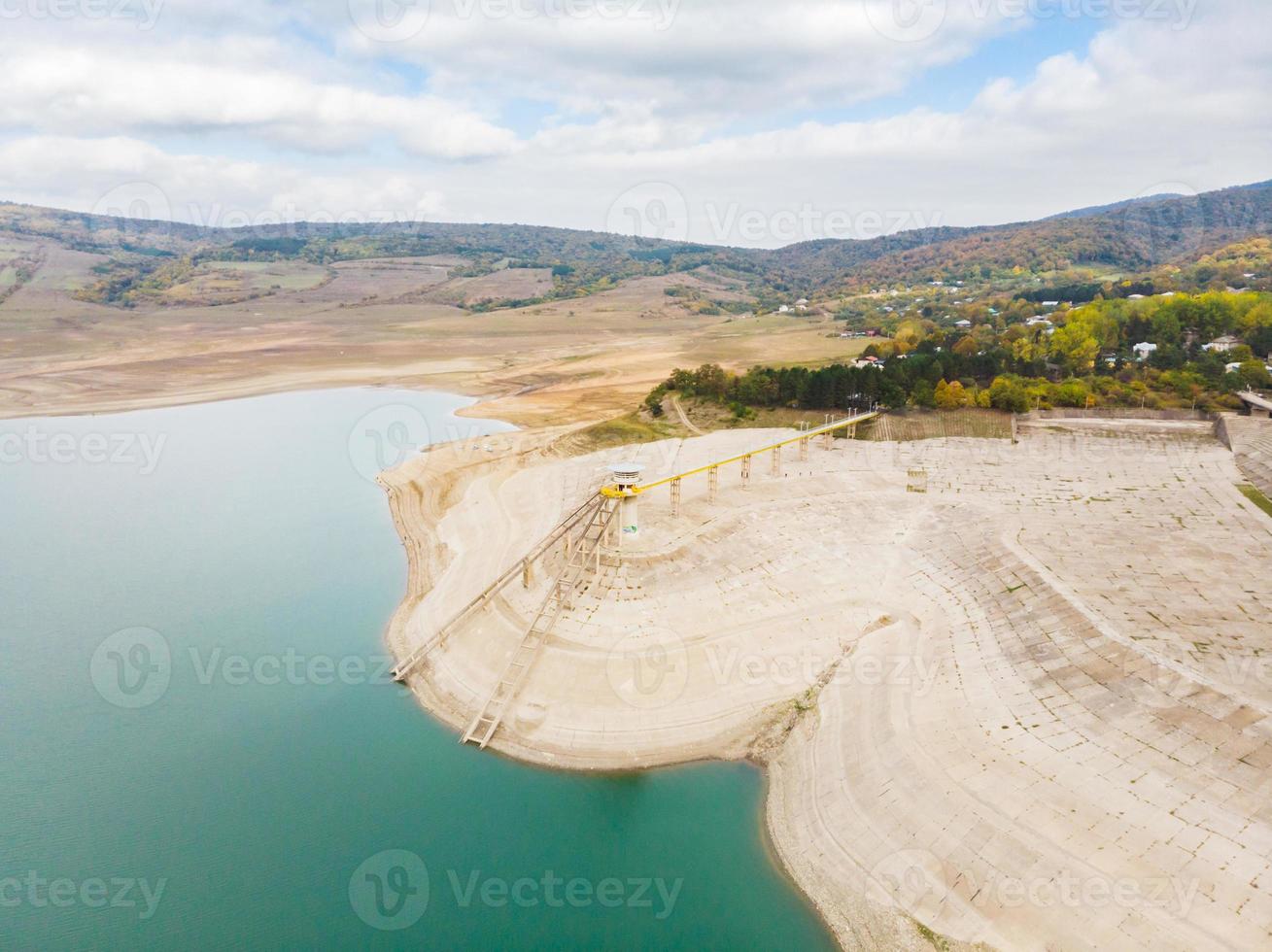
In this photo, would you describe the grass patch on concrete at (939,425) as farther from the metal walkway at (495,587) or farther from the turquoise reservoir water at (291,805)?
the turquoise reservoir water at (291,805)

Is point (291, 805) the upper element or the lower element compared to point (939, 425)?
lower

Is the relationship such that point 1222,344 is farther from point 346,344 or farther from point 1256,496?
point 346,344

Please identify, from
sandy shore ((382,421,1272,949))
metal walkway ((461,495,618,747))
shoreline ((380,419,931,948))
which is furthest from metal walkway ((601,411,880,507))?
shoreline ((380,419,931,948))

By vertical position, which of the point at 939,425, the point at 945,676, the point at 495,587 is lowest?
the point at 945,676

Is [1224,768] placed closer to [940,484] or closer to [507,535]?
[940,484]

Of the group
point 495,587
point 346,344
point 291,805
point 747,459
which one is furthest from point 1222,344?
point 346,344
